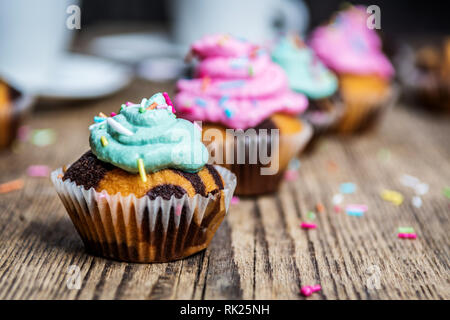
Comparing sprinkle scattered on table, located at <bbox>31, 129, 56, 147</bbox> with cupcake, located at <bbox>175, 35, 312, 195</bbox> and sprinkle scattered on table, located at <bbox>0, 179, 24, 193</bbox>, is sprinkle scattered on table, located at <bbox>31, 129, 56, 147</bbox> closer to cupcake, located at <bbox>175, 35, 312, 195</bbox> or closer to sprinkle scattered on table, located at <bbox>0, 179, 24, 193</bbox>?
sprinkle scattered on table, located at <bbox>0, 179, 24, 193</bbox>

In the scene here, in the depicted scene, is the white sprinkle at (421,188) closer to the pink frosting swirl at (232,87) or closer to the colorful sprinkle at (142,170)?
the pink frosting swirl at (232,87)

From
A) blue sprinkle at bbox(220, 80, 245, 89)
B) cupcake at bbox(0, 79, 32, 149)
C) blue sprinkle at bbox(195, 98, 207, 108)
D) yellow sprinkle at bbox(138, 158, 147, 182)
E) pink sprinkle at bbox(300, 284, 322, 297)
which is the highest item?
yellow sprinkle at bbox(138, 158, 147, 182)

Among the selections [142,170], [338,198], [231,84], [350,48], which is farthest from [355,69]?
[142,170]

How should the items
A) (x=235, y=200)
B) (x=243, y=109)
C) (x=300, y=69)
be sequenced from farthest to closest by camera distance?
1. (x=300, y=69)
2. (x=235, y=200)
3. (x=243, y=109)

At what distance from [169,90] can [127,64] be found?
0.72 meters

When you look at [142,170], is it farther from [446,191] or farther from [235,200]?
[446,191]

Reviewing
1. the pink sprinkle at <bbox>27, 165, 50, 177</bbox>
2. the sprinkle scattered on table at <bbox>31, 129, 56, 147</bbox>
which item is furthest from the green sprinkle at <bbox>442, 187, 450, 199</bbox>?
the sprinkle scattered on table at <bbox>31, 129, 56, 147</bbox>

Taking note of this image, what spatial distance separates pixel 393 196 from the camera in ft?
9.24

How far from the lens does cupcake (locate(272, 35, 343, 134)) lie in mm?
3184

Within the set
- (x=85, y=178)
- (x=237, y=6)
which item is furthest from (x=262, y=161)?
(x=237, y=6)

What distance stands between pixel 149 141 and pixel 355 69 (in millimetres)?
2037

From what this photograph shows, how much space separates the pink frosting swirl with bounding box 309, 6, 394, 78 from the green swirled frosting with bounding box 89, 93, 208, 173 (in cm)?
185

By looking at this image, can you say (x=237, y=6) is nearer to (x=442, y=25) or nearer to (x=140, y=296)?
(x=140, y=296)

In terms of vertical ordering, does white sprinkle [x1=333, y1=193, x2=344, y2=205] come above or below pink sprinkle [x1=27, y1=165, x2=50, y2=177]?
below
